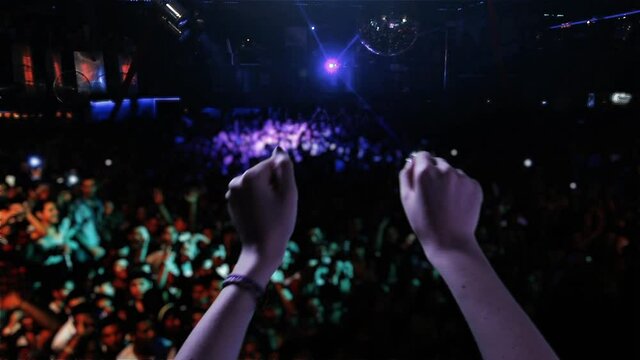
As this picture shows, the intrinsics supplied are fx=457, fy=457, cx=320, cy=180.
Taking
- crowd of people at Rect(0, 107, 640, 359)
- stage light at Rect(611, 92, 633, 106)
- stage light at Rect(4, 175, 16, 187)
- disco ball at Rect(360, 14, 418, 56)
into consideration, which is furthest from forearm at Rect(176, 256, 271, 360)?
stage light at Rect(611, 92, 633, 106)

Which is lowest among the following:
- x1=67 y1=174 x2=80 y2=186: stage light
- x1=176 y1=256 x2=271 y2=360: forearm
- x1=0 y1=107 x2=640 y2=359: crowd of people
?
x1=0 y1=107 x2=640 y2=359: crowd of people

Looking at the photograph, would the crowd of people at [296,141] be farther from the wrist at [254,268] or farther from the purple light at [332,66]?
the wrist at [254,268]

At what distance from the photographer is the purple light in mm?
8703

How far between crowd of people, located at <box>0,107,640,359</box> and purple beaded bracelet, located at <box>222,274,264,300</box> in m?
1.97

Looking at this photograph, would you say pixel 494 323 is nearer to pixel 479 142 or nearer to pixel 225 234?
pixel 225 234

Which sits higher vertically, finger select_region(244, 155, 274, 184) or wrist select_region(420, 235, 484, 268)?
finger select_region(244, 155, 274, 184)

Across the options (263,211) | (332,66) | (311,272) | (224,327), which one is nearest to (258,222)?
(263,211)

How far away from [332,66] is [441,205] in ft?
27.7

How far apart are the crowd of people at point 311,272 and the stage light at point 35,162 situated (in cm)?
28

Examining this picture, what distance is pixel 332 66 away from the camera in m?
8.76

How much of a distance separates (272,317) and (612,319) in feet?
6.75

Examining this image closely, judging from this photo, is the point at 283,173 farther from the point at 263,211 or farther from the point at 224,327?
the point at 224,327

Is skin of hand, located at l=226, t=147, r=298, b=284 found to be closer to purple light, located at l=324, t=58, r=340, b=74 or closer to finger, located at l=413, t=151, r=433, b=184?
finger, located at l=413, t=151, r=433, b=184

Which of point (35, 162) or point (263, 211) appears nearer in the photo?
point (263, 211)
